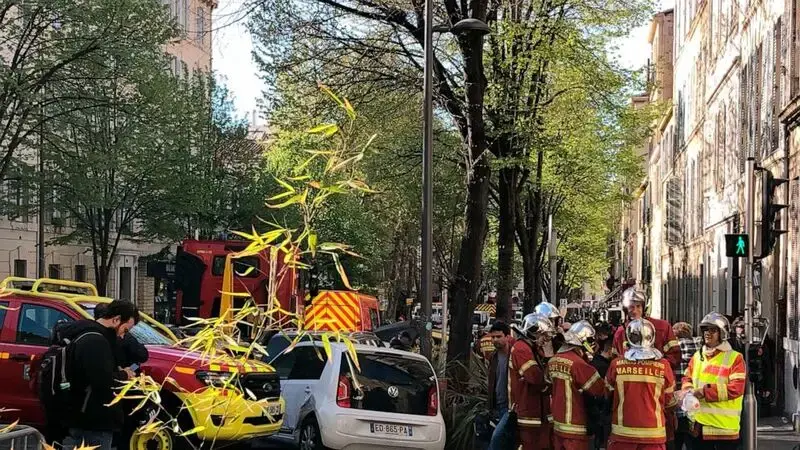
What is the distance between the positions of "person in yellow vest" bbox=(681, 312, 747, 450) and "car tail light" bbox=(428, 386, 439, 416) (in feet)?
12.7

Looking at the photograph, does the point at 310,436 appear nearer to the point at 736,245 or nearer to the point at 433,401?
the point at 433,401

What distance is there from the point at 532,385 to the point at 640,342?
174 centimetres

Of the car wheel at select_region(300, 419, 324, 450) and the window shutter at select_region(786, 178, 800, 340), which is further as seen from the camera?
the window shutter at select_region(786, 178, 800, 340)

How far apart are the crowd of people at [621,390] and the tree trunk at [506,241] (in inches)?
529

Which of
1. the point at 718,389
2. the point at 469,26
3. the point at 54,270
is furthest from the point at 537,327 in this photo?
the point at 54,270


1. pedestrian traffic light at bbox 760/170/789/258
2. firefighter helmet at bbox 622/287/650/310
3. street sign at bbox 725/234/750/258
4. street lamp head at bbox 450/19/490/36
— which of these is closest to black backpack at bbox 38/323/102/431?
firefighter helmet at bbox 622/287/650/310

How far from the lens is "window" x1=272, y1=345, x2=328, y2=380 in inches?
514

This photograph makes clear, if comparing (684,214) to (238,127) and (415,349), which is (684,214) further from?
(415,349)

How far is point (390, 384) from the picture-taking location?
12617mm

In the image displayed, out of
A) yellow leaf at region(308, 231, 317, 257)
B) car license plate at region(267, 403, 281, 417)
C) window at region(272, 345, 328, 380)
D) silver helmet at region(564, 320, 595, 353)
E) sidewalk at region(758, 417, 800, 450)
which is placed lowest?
sidewalk at region(758, 417, 800, 450)

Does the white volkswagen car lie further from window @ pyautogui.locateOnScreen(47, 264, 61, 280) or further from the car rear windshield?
window @ pyautogui.locateOnScreen(47, 264, 61, 280)

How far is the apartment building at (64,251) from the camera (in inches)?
1380

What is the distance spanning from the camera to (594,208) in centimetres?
3750

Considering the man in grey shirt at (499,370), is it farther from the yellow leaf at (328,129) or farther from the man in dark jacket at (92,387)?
the yellow leaf at (328,129)
